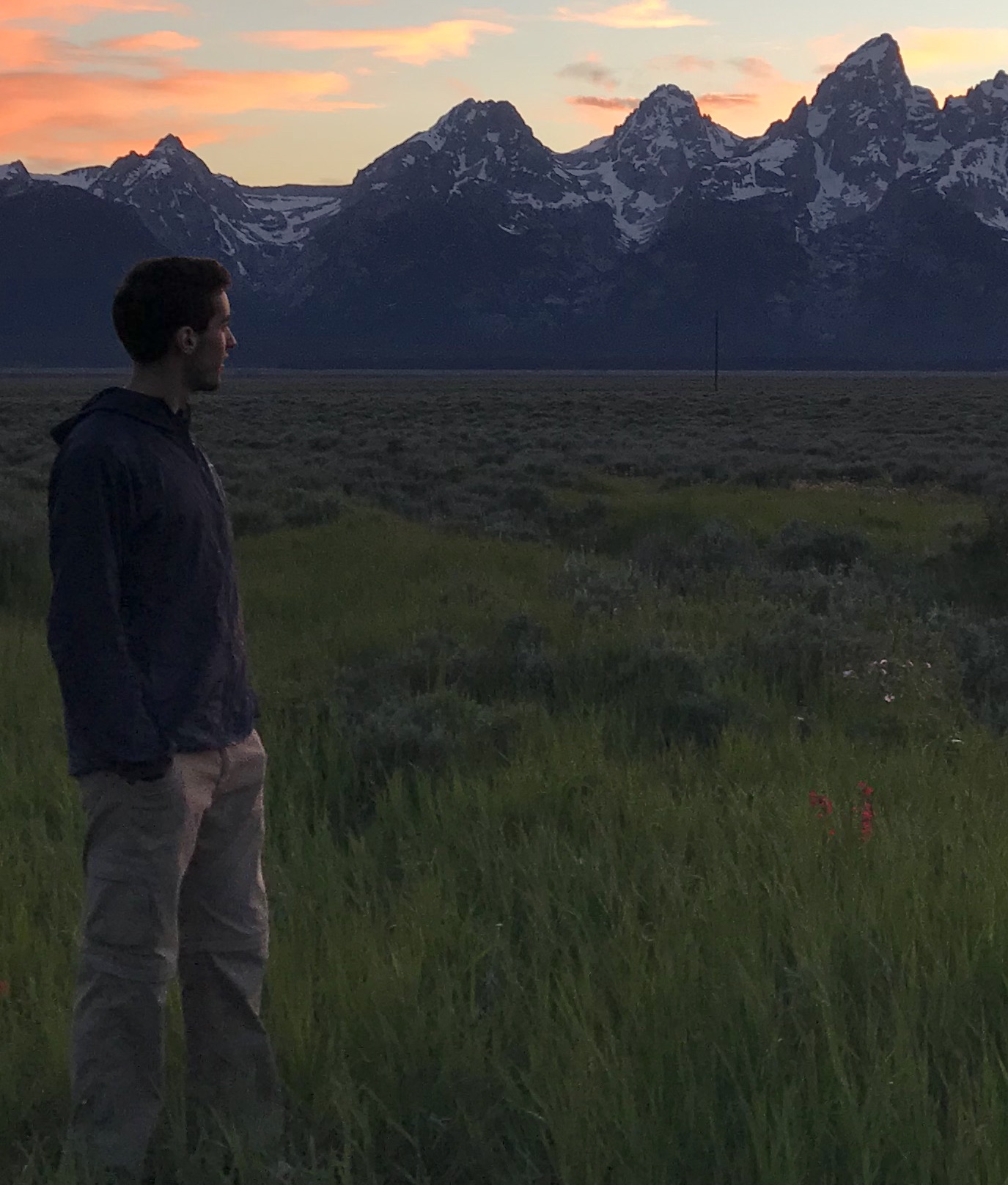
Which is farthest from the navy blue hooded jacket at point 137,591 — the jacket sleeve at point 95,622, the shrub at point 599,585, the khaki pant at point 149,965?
the shrub at point 599,585

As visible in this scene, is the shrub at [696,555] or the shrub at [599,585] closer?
the shrub at [599,585]

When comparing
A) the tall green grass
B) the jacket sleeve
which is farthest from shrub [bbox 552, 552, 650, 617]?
the jacket sleeve

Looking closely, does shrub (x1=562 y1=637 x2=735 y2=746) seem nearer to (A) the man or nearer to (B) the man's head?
(A) the man

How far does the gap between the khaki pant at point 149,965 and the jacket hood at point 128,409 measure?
783mm

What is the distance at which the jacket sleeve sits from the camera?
275cm

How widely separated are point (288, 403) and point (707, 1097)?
61.2 metres

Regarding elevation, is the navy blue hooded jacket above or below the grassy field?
above

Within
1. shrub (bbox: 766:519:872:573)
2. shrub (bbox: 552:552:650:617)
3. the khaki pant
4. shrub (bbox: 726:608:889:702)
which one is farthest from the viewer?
shrub (bbox: 766:519:872:573)

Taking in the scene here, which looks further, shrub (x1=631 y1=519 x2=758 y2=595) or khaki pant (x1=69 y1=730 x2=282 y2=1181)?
shrub (x1=631 y1=519 x2=758 y2=595)

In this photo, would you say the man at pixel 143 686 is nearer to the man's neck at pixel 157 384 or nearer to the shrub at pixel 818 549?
the man's neck at pixel 157 384

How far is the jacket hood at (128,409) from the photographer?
2.87 m

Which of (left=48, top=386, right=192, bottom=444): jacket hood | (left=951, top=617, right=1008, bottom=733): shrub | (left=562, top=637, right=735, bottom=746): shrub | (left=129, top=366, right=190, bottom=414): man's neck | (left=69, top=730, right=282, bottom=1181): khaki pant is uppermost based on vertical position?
(left=129, top=366, right=190, bottom=414): man's neck

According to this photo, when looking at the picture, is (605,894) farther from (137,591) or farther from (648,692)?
(648,692)

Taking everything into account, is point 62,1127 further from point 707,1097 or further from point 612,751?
point 612,751
